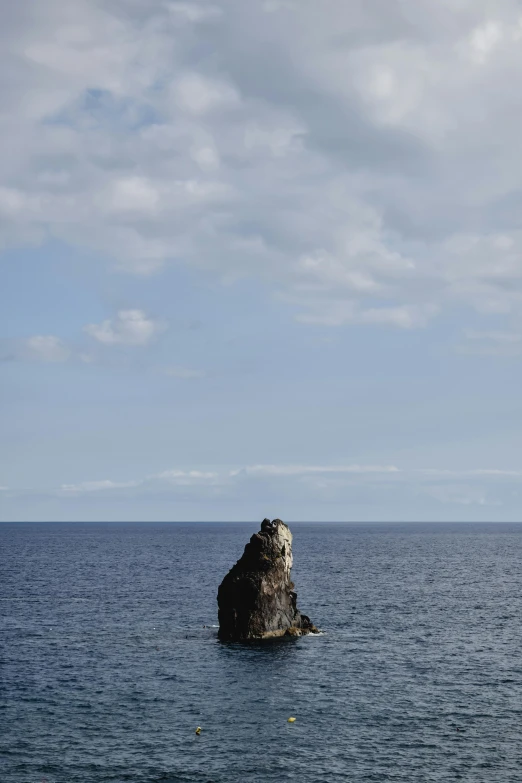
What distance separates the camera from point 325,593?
480 feet

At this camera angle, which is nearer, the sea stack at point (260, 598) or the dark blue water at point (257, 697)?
the dark blue water at point (257, 697)

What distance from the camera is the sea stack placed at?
317 feet

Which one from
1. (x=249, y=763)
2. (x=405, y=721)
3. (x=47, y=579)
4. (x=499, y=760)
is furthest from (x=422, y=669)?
(x=47, y=579)

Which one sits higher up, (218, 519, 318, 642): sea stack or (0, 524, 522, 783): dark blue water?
(218, 519, 318, 642): sea stack

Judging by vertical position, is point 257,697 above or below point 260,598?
below

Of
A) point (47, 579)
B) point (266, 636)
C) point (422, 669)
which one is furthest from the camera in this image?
point (47, 579)

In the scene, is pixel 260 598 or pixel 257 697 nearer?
pixel 257 697

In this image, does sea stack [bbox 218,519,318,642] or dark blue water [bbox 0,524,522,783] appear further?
sea stack [bbox 218,519,318,642]

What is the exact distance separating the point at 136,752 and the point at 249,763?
27.5ft

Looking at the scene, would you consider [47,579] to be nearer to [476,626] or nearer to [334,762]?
[476,626]

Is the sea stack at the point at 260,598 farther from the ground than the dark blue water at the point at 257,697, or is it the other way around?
the sea stack at the point at 260,598

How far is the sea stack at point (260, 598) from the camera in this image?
9650cm

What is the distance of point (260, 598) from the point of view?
96.5m

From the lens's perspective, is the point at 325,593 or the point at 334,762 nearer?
the point at 334,762
